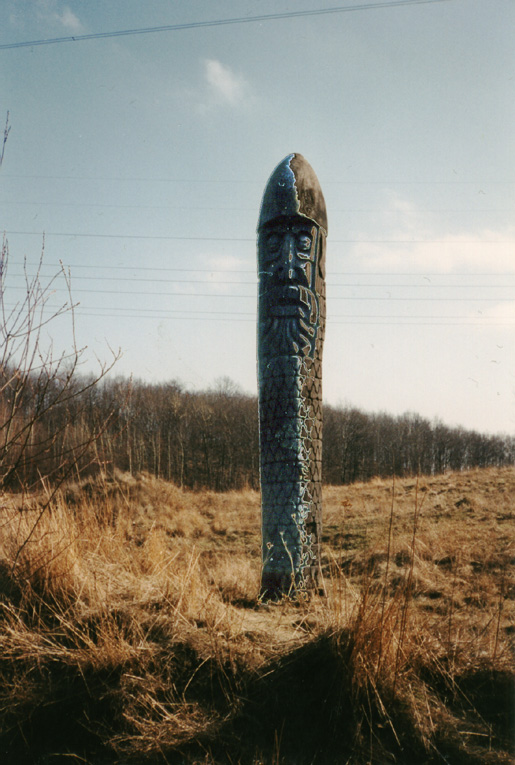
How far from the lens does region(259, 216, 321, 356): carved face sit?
440 cm

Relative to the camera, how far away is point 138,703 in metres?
2.46

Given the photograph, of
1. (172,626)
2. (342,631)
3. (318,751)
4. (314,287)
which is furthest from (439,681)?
(314,287)

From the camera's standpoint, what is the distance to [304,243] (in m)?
4.50

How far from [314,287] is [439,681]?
3024 millimetres

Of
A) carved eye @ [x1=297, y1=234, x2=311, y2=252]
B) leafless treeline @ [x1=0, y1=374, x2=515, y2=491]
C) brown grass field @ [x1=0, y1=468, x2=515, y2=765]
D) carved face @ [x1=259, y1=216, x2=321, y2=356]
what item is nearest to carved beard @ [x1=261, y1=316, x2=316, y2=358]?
carved face @ [x1=259, y1=216, x2=321, y2=356]

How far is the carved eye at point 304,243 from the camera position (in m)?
4.50

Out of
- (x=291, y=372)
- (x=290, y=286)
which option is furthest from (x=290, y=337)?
(x=290, y=286)

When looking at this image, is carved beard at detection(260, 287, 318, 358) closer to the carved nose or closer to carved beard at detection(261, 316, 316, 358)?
carved beard at detection(261, 316, 316, 358)

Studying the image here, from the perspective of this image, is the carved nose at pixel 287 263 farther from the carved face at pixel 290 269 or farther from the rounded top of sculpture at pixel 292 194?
the rounded top of sculpture at pixel 292 194

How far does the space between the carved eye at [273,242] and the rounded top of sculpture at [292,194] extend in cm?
15

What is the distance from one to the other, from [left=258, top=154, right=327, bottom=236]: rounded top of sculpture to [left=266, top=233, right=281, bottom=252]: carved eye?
0.15 metres

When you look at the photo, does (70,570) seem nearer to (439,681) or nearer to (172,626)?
(172,626)

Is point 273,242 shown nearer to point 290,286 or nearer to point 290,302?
point 290,286

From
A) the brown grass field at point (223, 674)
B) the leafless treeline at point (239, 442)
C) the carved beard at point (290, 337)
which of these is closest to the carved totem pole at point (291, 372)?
the carved beard at point (290, 337)
